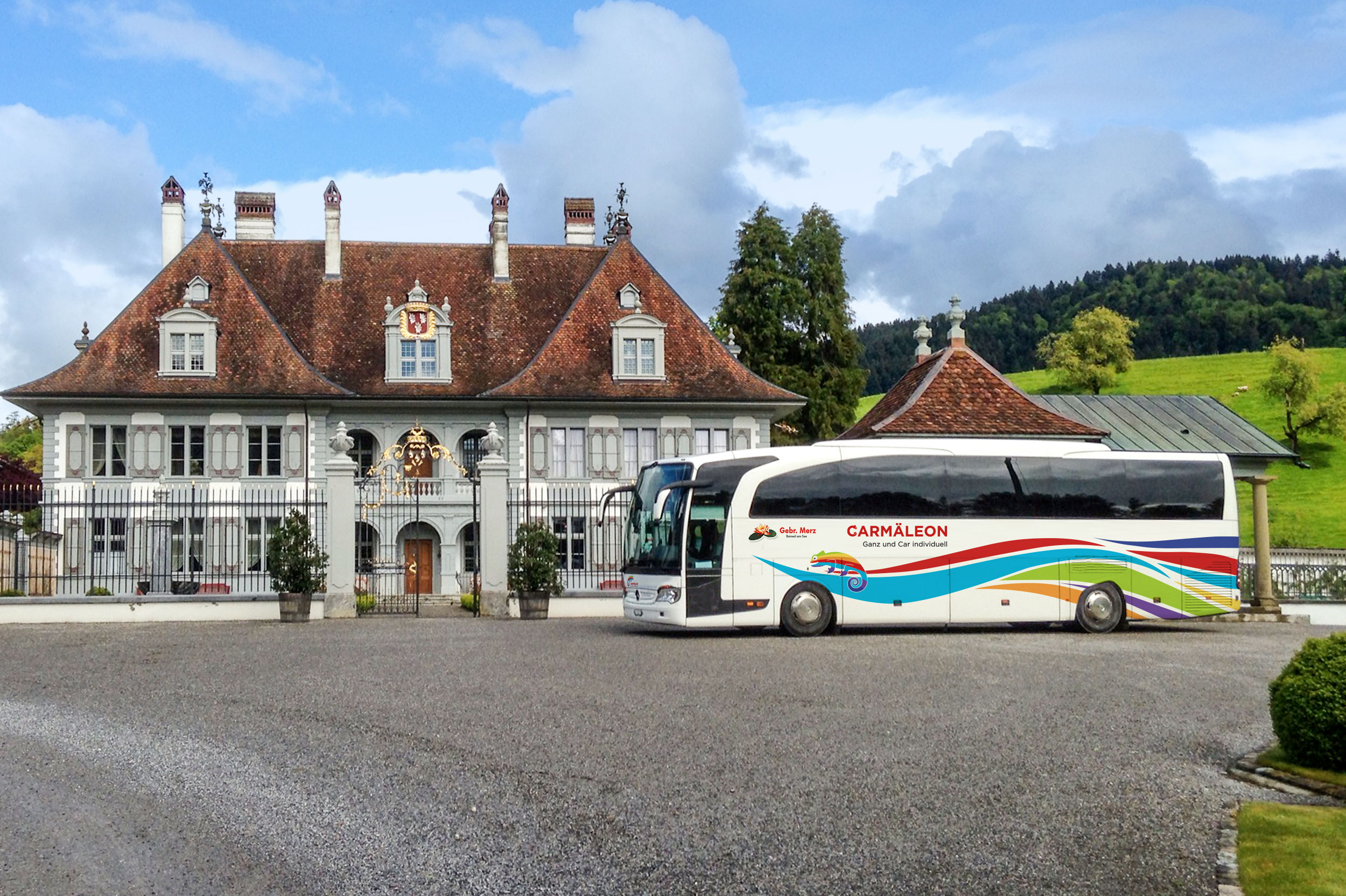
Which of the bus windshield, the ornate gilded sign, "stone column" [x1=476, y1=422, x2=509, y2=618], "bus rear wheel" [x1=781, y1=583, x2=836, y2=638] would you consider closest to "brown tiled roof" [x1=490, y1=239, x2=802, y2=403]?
the ornate gilded sign

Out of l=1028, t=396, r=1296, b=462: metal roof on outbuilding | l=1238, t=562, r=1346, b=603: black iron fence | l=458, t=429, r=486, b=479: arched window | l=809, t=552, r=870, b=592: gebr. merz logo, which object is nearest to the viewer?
l=809, t=552, r=870, b=592: gebr. merz logo

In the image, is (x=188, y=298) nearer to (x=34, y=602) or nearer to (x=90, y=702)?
(x=34, y=602)

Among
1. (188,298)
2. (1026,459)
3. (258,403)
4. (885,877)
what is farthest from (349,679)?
(188,298)

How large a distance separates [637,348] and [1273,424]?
2360 inches

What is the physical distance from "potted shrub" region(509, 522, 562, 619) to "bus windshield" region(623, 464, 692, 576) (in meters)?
3.46

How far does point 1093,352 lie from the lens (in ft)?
336

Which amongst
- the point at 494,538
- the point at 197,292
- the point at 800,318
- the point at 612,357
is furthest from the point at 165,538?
the point at 800,318

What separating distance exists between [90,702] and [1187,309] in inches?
5537

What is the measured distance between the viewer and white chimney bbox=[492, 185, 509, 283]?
174ft

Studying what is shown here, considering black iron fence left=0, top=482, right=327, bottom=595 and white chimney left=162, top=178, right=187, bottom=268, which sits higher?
white chimney left=162, top=178, right=187, bottom=268

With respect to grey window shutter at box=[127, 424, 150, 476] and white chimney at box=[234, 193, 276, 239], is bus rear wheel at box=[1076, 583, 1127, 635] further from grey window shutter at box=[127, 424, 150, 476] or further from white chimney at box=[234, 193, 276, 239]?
white chimney at box=[234, 193, 276, 239]

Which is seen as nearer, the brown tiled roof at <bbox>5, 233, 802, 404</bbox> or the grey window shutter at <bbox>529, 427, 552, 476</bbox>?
the brown tiled roof at <bbox>5, 233, 802, 404</bbox>

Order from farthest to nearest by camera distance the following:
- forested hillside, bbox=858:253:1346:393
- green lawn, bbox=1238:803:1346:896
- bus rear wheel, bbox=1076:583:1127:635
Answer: forested hillside, bbox=858:253:1346:393 < bus rear wheel, bbox=1076:583:1127:635 < green lawn, bbox=1238:803:1346:896

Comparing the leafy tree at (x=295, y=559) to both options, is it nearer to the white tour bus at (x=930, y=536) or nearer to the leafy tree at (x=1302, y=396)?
the white tour bus at (x=930, y=536)
